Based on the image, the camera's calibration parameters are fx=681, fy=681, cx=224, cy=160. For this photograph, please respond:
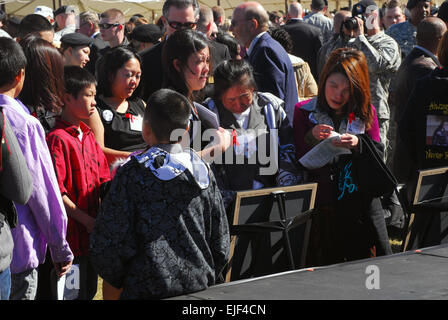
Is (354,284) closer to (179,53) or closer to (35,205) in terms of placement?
(35,205)

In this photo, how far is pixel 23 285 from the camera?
2812mm

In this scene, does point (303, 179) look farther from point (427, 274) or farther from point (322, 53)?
point (322, 53)

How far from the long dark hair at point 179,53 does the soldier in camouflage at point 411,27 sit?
4.13 m

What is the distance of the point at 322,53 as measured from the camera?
721 cm

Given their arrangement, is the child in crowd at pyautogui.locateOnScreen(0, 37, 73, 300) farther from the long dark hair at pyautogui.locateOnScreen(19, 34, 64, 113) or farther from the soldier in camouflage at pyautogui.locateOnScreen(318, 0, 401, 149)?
the soldier in camouflage at pyautogui.locateOnScreen(318, 0, 401, 149)

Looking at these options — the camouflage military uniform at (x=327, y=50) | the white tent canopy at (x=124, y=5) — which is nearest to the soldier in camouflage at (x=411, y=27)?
the camouflage military uniform at (x=327, y=50)

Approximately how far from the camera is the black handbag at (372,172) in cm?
394

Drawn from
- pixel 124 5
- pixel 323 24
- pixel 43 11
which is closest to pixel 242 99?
pixel 43 11

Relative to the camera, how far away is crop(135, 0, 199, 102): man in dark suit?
4.48m

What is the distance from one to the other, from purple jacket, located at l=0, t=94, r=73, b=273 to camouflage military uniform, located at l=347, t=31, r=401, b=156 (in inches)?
156

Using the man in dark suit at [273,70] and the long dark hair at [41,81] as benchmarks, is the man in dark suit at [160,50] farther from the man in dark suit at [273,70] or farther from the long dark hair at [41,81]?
the long dark hair at [41,81]

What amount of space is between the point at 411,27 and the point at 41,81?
17.1ft
